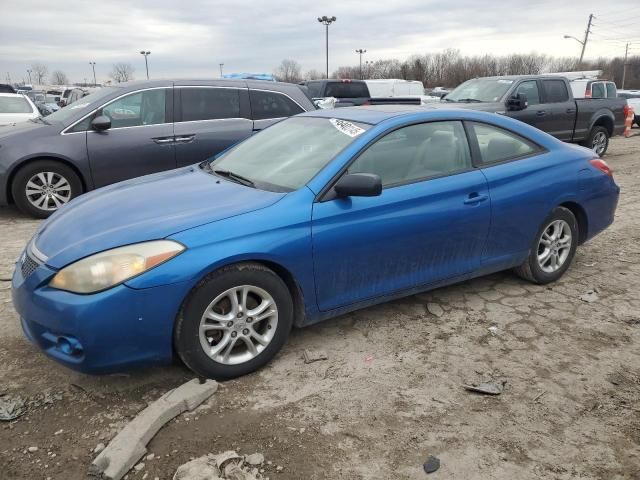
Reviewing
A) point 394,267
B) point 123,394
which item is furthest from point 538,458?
point 123,394

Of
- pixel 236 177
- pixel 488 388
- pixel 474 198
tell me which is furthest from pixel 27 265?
pixel 474 198

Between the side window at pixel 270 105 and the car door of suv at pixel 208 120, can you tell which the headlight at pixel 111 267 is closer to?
the car door of suv at pixel 208 120

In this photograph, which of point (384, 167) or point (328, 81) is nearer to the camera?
point (384, 167)

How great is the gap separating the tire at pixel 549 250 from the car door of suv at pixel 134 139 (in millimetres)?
4580

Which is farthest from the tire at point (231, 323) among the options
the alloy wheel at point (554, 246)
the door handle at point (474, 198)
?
the alloy wheel at point (554, 246)

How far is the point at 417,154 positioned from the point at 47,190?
4.97m

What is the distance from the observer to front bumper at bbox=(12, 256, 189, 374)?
2629 millimetres

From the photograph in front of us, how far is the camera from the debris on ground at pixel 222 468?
7.55ft

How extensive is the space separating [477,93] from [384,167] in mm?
7968

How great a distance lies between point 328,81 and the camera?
1552cm

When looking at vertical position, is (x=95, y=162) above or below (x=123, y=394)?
above

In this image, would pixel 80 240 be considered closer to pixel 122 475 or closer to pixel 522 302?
pixel 122 475

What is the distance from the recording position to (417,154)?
3734 mm

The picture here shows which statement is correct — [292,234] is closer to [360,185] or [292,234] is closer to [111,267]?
[360,185]
